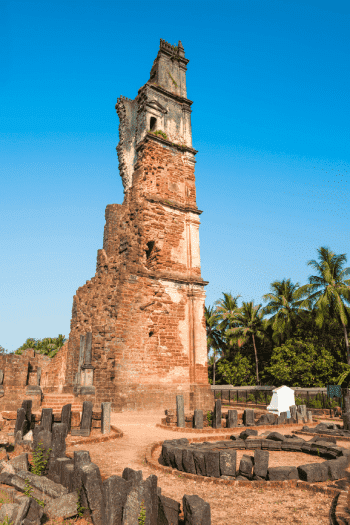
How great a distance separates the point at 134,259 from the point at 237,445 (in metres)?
9.52

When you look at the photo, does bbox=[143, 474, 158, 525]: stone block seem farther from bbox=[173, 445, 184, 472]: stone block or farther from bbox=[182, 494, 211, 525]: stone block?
bbox=[173, 445, 184, 472]: stone block

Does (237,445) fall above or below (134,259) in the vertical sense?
below

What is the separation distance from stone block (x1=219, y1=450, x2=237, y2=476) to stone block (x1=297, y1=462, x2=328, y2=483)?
92 cm

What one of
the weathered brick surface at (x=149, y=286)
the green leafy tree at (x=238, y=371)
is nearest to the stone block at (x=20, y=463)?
the weathered brick surface at (x=149, y=286)

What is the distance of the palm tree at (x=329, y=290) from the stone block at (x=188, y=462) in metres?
21.1

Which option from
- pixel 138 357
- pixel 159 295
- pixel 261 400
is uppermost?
pixel 159 295

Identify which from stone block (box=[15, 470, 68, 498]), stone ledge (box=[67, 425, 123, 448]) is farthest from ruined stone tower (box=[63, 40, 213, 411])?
stone block (box=[15, 470, 68, 498])

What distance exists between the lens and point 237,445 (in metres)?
7.69

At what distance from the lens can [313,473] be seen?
5062mm

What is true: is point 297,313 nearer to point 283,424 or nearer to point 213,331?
point 213,331

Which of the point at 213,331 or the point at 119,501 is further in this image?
the point at 213,331

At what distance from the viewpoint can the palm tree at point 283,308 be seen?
28.4m

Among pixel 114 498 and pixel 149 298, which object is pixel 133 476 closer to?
pixel 114 498

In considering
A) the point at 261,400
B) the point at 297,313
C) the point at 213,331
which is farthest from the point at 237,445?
the point at 213,331
